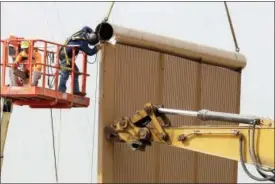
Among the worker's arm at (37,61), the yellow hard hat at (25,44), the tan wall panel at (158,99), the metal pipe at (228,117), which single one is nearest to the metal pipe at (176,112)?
the metal pipe at (228,117)

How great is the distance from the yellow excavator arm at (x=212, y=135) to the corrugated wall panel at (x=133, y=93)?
87 cm

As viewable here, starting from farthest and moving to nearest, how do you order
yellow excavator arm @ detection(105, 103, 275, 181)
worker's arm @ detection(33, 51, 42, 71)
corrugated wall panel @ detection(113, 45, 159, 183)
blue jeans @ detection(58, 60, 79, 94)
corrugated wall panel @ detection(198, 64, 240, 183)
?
corrugated wall panel @ detection(198, 64, 240, 183) → corrugated wall panel @ detection(113, 45, 159, 183) → blue jeans @ detection(58, 60, 79, 94) → worker's arm @ detection(33, 51, 42, 71) → yellow excavator arm @ detection(105, 103, 275, 181)

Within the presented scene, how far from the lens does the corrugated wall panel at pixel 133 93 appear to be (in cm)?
1583

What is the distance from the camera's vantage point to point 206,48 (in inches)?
715

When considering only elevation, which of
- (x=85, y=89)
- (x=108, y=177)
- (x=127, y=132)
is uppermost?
(x=85, y=89)

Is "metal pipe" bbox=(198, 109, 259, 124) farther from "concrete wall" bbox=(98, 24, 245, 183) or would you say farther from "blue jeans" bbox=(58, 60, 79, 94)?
"concrete wall" bbox=(98, 24, 245, 183)

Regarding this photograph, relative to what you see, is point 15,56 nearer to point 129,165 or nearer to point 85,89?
point 85,89

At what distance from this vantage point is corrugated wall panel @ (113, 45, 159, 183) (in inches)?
623

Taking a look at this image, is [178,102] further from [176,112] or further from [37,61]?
[37,61]

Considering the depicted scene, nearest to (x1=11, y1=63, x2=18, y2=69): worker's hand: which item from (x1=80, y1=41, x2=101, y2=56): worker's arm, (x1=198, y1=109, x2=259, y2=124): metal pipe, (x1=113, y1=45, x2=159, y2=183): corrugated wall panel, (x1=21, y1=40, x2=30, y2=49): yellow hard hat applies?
(x1=21, y1=40, x2=30, y2=49): yellow hard hat

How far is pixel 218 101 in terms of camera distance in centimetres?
1888

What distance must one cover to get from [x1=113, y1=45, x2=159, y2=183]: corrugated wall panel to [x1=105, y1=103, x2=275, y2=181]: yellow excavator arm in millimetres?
866

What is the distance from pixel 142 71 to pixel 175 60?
1.39 m

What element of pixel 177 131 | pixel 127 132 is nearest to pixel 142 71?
pixel 127 132
